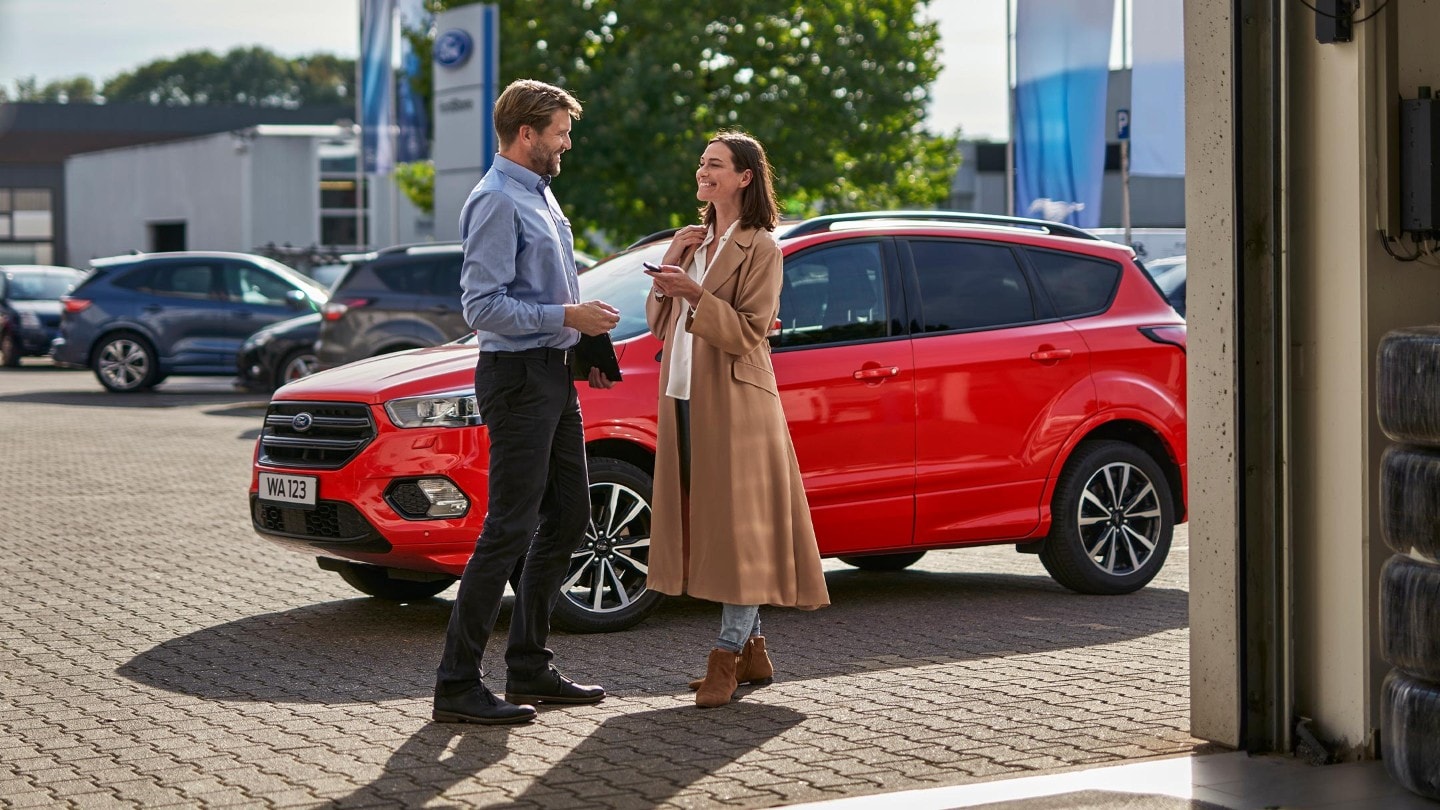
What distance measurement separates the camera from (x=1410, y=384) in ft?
15.7

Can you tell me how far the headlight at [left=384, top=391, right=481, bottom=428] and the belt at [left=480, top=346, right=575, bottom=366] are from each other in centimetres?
152

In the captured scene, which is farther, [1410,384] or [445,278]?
[445,278]

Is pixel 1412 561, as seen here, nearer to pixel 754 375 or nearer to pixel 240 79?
pixel 754 375

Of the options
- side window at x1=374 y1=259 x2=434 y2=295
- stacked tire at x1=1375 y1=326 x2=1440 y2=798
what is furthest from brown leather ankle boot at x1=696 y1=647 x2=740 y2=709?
side window at x1=374 y1=259 x2=434 y2=295

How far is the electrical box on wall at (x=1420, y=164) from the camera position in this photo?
497 cm

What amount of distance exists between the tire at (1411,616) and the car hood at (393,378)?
12.2 ft

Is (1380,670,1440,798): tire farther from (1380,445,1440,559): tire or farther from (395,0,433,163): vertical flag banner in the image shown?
(395,0,433,163): vertical flag banner

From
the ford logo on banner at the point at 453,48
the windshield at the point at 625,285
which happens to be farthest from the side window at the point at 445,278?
the ford logo on banner at the point at 453,48

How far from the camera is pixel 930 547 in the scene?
321 inches

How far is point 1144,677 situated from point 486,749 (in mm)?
2470

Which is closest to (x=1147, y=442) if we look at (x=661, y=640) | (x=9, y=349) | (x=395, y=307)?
(x=661, y=640)

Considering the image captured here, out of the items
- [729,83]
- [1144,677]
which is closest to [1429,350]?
[1144,677]

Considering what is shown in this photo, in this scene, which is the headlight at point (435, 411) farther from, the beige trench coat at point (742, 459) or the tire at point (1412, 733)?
the tire at point (1412, 733)

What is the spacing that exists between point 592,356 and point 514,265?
40 centimetres
